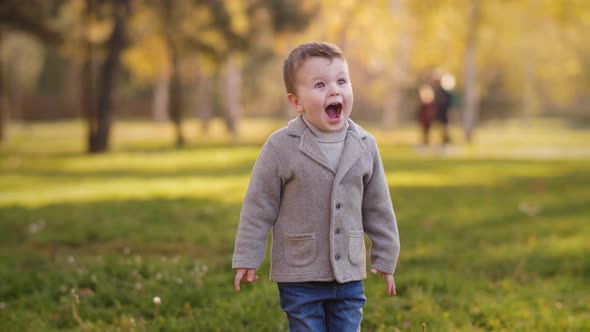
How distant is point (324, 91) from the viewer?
303 centimetres

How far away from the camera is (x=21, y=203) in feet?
33.4

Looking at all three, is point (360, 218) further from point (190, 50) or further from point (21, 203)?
point (190, 50)

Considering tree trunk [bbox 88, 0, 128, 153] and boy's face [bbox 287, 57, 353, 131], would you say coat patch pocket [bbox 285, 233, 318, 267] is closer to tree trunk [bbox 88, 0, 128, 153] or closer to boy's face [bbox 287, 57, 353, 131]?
boy's face [bbox 287, 57, 353, 131]

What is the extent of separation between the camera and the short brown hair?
3059 mm

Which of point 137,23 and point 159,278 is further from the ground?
point 137,23

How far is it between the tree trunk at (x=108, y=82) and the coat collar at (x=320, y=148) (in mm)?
17710

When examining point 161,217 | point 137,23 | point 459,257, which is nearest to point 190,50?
point 137,23

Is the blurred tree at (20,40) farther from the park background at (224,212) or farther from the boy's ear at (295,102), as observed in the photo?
the boy's ear at (295,102)

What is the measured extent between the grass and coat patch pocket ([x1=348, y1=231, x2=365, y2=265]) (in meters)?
1.19

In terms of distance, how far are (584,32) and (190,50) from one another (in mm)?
14250

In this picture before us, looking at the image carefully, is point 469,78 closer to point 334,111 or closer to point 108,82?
point 108,82

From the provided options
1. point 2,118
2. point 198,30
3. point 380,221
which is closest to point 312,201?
point 380,221

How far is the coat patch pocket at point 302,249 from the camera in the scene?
3.08m

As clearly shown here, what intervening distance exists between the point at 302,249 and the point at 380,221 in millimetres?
425
